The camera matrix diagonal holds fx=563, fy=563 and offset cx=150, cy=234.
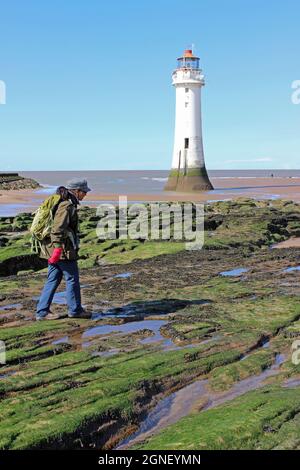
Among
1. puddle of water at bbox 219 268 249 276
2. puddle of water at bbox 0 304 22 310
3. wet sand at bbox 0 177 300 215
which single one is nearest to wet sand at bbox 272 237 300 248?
puddle of water at bbox 219 268 249 276

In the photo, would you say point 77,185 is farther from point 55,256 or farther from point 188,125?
point 188,125

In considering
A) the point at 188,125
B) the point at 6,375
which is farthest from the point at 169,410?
the point at 188,125

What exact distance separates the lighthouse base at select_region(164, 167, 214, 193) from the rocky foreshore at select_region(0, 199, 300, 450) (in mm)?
38493

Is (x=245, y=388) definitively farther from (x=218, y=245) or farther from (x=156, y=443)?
(x=218, y=245)

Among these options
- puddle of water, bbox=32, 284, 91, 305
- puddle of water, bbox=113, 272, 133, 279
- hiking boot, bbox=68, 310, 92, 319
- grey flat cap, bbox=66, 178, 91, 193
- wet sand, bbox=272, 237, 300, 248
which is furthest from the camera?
wet sand, bbox=272, 237, 300, 248

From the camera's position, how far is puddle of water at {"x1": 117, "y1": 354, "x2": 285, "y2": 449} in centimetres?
482

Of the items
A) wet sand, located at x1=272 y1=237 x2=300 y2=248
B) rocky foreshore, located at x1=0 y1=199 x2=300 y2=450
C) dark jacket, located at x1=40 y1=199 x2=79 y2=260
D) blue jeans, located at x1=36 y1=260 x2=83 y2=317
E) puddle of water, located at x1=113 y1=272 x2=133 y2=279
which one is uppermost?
dark jacket, located at x1=40 y1=199 x2=79 y2=260

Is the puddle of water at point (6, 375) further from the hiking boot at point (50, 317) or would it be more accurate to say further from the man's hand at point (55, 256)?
the man's hand at point (55, 256)

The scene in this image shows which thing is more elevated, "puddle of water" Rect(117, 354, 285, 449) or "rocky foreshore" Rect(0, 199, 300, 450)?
"rocky foreshore" Rect(0, 199, 300, 450)

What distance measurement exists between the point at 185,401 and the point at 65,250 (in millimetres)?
3145

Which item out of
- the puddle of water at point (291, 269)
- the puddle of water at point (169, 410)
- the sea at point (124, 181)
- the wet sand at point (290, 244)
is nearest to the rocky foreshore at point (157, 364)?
the puddle of water at point (169, 410)

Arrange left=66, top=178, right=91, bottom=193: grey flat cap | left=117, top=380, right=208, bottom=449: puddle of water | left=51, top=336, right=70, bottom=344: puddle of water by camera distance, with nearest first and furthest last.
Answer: left=117, top=380, right=208, bottom=449: puddle of water → left=51, top=336, right=70, bottom=344: puddle of water → left=66, top=178, right=91, bottom=193: grey flat cap

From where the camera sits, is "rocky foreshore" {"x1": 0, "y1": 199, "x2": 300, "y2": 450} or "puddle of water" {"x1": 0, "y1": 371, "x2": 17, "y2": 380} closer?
"rocky foreshore" {"x1": 0, "y1": 199, "x2": 300, "y2": 450}

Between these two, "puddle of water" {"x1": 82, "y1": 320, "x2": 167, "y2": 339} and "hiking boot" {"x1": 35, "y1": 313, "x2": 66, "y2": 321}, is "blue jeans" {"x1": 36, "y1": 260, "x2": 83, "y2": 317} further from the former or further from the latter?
"puddle of water" {"x1": 82, "y1": 320, "x2": 167, "y2": 339}
